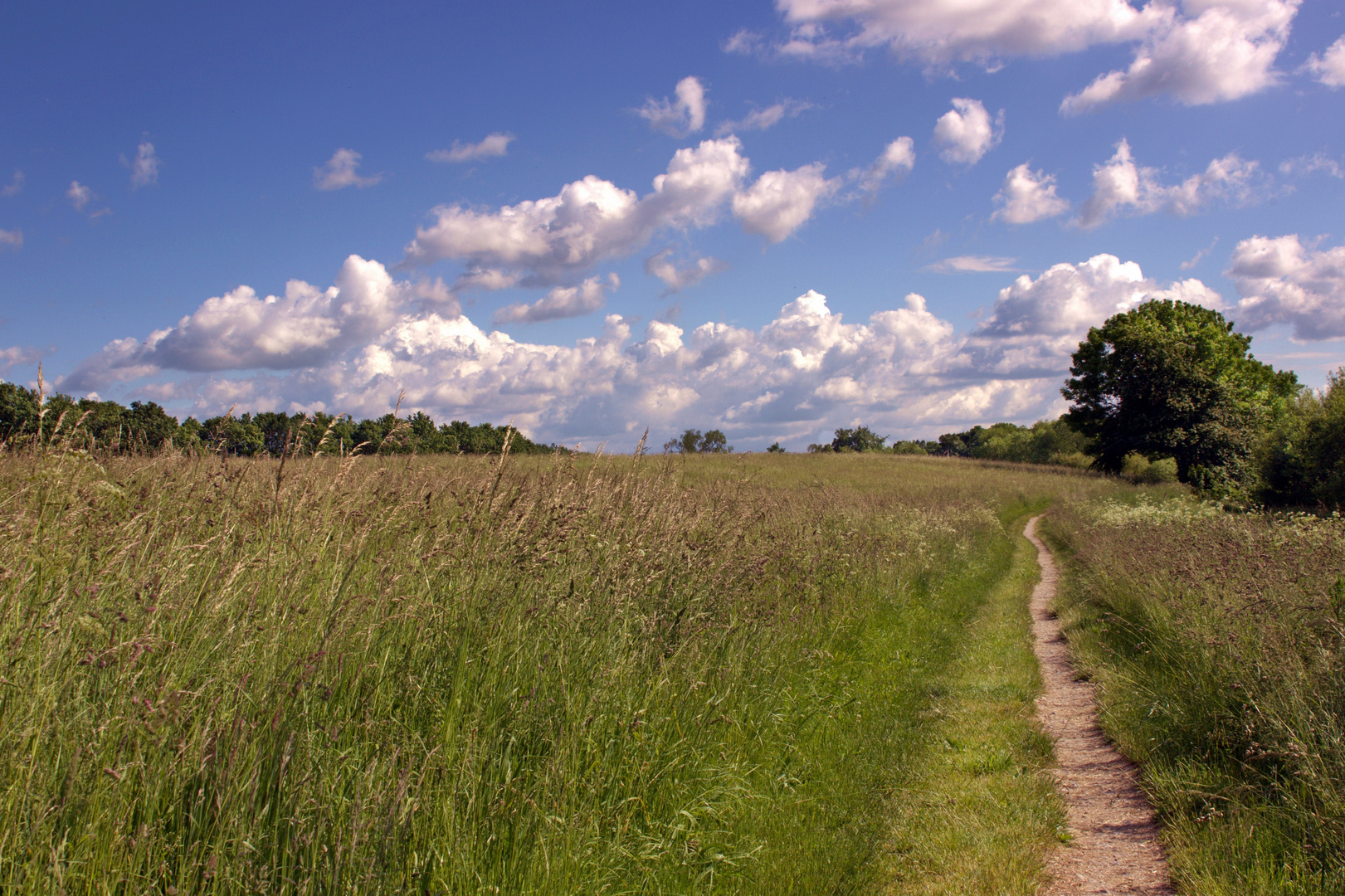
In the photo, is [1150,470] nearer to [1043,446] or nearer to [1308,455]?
[1308,455]

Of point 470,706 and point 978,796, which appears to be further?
point 978,796

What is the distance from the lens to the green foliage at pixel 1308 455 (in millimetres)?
19156

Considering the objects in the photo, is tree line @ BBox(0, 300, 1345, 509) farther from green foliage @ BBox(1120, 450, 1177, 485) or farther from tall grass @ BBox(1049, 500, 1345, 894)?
tall grass @ BBox(1049, 500, 1345, 894)

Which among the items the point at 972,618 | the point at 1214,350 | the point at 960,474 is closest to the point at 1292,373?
the point at 1214,350

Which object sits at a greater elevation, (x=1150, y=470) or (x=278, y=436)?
(x=278, y=436)

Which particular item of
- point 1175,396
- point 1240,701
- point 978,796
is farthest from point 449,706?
point 1175,396

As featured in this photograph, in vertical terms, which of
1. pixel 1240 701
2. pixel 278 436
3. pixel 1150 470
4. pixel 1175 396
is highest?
pixel 1175 396

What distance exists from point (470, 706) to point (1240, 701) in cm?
587

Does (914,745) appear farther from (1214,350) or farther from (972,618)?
(1214,350)

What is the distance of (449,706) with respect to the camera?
11.2ft

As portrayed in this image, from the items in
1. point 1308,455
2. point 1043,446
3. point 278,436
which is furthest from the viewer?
point 1043,446

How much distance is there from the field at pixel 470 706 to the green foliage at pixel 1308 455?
16.2m

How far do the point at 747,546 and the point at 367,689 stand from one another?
4.78 meters

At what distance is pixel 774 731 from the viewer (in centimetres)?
542
